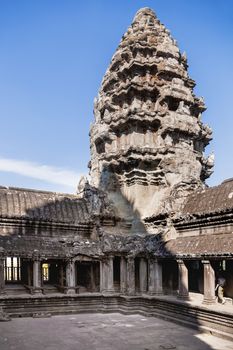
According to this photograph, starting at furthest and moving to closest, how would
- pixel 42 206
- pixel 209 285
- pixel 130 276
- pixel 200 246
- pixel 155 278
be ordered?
pixel 42 206
pixel 130 276
pixel 155 278
pixel 200 246
pixel 209 285

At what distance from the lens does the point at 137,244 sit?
66.4ft

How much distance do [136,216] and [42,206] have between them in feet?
17.3

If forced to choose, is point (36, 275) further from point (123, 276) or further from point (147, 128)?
point (147, 128)

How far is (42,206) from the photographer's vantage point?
2148cm

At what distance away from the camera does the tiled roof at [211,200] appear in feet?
57.0

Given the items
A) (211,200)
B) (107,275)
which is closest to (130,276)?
(107,275)

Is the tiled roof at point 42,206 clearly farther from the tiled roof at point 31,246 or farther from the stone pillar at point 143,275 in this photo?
the stone pillar at point 143,275

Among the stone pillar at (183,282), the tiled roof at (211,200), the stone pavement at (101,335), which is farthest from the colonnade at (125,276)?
the tiled roof at (211,200)

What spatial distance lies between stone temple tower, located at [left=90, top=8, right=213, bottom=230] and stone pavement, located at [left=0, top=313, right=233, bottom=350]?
6.58m

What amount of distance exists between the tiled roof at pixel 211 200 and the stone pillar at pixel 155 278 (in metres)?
2.93

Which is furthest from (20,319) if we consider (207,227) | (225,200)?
(225,200)

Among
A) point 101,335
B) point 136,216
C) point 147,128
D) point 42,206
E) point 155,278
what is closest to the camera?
point 101,335

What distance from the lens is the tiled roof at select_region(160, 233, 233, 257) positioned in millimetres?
15006

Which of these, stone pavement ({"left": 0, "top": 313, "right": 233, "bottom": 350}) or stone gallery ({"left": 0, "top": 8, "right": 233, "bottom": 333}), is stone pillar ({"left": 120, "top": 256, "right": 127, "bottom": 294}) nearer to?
stone gallery ({"left": 0, "top": 8, "right": 233, "bottom": 333})
